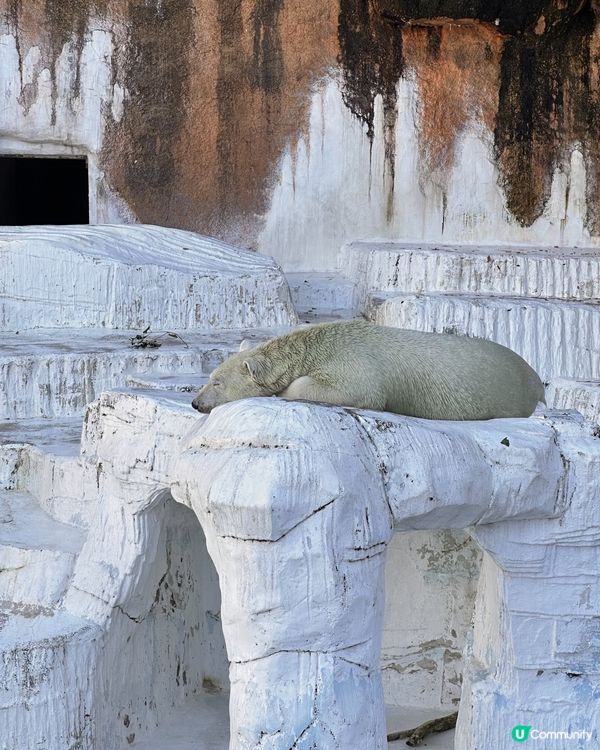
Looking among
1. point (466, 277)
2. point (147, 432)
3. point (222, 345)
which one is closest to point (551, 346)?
point (466, 277)

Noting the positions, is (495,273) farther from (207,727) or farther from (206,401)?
(206,401)

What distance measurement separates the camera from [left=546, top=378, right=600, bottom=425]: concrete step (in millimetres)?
6043

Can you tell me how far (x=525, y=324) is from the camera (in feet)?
25.0

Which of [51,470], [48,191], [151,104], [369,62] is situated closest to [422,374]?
[51,470]

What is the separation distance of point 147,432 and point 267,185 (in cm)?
556

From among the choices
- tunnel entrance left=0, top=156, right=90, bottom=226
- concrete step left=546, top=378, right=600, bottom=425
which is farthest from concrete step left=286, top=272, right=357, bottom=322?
tunnel entrance left=0, top=156, right=90, bottom=226

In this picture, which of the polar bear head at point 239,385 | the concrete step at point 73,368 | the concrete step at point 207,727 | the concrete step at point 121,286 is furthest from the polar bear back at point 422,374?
the concrete step at point 121,286

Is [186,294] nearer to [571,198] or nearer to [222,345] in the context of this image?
[222,345]

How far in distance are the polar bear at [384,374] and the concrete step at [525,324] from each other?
313 cm

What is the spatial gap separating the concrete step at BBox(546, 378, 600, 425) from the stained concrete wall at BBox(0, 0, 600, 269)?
12.8ft

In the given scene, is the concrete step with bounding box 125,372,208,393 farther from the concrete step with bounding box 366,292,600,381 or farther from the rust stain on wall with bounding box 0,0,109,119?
the rust stain on wall with bounding box 0,0,109,119

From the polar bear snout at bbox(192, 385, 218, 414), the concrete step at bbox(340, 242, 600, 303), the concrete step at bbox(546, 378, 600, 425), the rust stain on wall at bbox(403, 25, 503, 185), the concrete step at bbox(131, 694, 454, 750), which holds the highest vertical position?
the rust stain on wall at bbox(403, 25, 503, 185)

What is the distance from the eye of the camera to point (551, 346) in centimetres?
765

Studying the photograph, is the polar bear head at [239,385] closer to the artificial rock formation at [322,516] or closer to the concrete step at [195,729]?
the artificial rock formation at [322,516]
